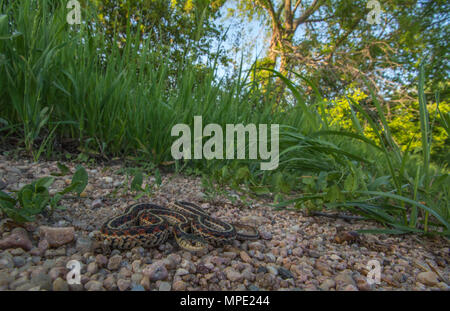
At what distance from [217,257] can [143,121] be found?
1750 millimetres

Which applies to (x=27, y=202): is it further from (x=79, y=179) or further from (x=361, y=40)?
(x=361, y=40)

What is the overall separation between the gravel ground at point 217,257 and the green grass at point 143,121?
0.23m

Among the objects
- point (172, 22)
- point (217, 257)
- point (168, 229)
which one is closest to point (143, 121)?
point (168, 229)

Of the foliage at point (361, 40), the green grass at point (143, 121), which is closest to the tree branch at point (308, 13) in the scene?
the foliage at point (361, 40)

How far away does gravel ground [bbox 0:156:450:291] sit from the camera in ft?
3.70

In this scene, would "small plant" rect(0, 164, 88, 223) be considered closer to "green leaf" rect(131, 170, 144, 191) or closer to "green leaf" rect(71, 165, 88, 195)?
"green leaf" rect(71, 165, 88, 195)

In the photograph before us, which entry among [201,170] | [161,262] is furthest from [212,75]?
[161,262]

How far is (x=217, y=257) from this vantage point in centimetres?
138

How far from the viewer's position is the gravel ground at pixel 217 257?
1.13 meters

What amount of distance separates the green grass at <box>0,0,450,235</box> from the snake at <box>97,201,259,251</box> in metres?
0.55

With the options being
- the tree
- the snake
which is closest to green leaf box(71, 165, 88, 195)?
the snake

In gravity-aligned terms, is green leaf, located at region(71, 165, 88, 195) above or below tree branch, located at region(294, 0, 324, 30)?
below

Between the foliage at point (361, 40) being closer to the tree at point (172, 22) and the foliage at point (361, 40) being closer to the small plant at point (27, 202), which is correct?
the tree at point (172, 22)
